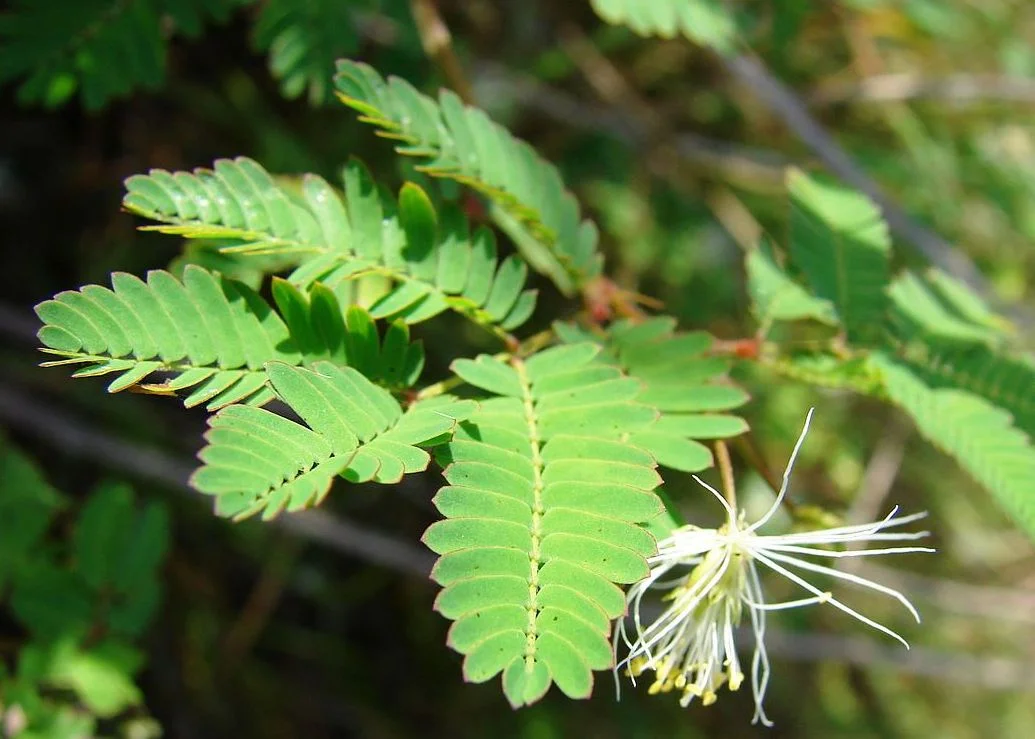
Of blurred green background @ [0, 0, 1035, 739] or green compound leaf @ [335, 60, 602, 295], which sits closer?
green compound leaf @ [335, 60, 602, 295]

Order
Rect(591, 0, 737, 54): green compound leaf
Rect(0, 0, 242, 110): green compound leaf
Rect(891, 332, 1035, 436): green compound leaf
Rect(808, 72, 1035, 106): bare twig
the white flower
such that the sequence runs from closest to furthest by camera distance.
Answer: the white flower
Rect(891, 332, 1035, 436): green compound leaf
Rect(0, 0, 242, 110): green compound leaf
Rect(591, 0, 737, 54): green compound leaf
Rect(808, 72, 1035, 106): bare twig

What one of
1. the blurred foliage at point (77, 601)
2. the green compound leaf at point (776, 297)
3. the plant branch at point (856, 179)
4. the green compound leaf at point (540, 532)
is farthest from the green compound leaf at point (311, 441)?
the plant branch at point (856, 179)

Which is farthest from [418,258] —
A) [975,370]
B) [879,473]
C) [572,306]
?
[879,473]

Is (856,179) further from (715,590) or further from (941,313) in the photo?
(715,590)

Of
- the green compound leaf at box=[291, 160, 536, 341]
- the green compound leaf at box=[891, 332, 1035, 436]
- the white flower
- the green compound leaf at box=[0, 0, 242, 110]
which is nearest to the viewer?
the white flower

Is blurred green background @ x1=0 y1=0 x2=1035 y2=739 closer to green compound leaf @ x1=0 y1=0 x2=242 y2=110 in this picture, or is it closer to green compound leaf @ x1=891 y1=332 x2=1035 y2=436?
green compound leaf @ x1=0 y1=0 x2=242 y2=110

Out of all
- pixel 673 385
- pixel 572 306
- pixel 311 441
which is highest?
pixel 311 441

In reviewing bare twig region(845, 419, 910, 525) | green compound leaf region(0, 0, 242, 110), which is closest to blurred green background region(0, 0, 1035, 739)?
bare twig region(845, 419, 910, 525)
